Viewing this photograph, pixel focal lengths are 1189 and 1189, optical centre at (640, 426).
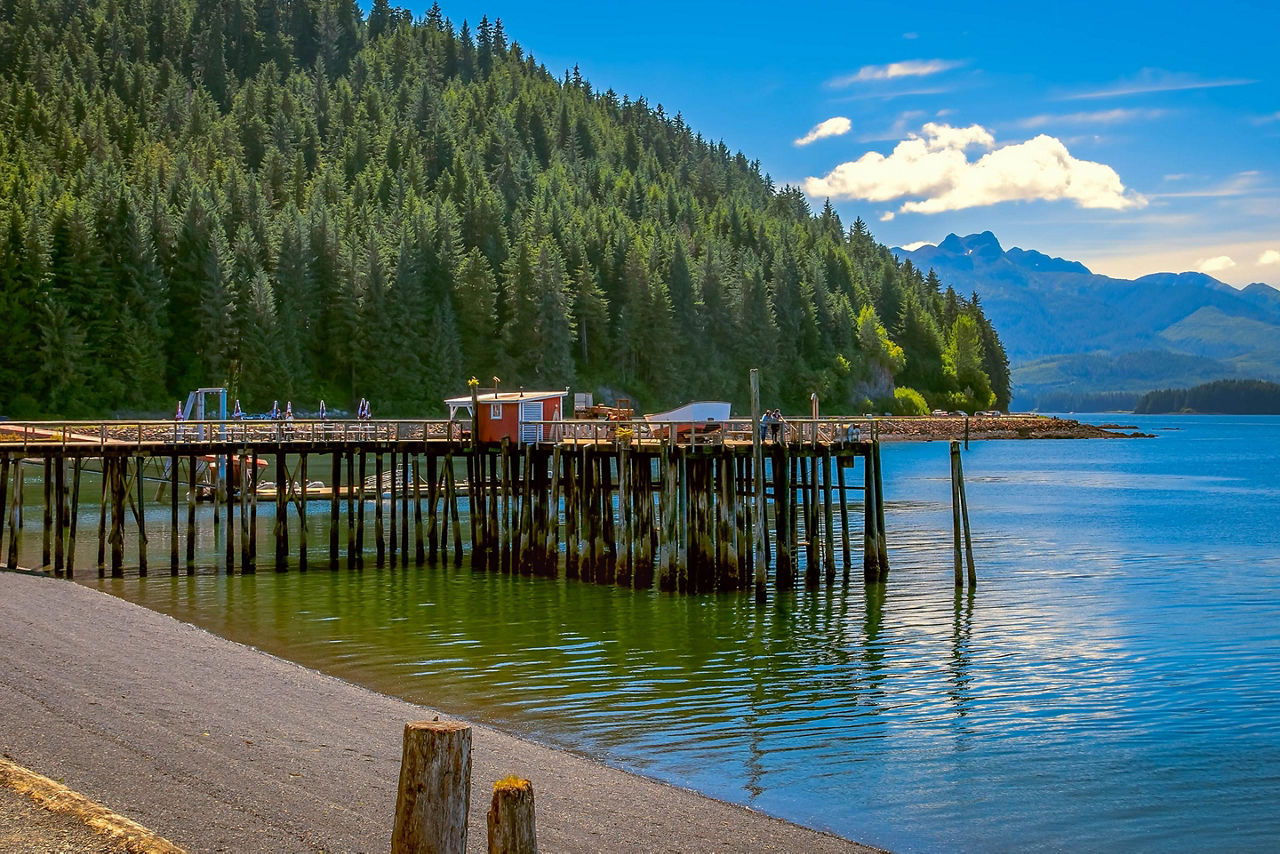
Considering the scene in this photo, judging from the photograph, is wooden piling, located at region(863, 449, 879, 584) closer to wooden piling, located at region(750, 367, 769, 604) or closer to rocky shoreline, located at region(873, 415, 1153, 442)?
wooden piling, located at region(750, 367, 769, 604)

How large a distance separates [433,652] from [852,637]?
1034cm

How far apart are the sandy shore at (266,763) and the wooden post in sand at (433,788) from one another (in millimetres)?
3700

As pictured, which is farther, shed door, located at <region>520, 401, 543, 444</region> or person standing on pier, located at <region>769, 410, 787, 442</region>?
shed door, located at <region>520, 401, 543, 444</region>

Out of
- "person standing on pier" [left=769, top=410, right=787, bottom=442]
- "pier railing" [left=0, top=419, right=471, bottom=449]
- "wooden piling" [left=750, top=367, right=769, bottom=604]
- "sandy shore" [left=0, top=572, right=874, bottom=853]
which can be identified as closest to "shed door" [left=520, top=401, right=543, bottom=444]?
"pier railing" [left=0, top=419, right=471, bottom=449]

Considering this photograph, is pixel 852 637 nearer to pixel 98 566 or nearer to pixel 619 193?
pixel 98 566

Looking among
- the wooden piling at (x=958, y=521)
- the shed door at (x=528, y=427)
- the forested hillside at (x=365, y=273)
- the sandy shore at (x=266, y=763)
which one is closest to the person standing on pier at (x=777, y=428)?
the wooden piling at (x=958, y=521)

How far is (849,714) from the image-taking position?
72.2 feet

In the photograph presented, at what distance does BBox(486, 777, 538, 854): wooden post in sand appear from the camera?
927cm

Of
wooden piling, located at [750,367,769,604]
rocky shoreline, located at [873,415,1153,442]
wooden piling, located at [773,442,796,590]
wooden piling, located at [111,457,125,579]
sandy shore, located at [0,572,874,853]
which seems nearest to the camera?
sandy shore, located at [0,572,874,853]

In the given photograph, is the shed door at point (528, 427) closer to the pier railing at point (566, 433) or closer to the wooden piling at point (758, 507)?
the pier railing at point (566, 433)

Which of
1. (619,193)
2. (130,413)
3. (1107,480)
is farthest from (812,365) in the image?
(130,413)

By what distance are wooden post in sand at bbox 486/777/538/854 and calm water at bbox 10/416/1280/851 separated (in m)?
7.63

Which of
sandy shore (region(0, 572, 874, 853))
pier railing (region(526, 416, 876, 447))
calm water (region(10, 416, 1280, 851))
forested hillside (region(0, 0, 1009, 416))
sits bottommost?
calm water (region(10, 416, 1280, 851))

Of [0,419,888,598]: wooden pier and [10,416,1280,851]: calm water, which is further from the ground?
[0,419,888,598]: wooden pier
